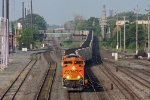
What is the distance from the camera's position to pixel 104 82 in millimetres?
36438

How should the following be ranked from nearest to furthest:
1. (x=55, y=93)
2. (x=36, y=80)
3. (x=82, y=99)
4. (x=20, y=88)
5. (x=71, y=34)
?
1. (x=82, y=99)
2. (x=55, y=93)
3. (x=20, y=88)
4. (x=36, y=80)
5. (x=71, y=34)

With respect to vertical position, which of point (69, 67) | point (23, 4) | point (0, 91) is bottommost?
point (0, 91)

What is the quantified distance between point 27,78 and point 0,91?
9094mm

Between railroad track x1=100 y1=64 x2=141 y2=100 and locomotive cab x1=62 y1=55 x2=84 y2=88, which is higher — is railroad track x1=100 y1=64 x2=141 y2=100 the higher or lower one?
the lower one

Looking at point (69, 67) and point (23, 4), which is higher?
point (23, 4)

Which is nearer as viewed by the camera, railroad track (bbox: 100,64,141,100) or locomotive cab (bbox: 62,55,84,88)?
railroad track (bbox: 100,64,141,100)

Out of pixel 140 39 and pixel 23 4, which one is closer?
pixel 140 39

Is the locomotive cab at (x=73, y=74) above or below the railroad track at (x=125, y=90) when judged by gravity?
above

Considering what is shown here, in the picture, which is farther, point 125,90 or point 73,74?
point 125,90

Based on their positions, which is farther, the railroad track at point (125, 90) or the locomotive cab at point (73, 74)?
the locomotive cab at point (73, 74)

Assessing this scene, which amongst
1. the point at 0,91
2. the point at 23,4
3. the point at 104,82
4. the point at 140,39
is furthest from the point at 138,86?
the point at 23,4

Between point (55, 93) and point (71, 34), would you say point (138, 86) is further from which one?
point (71, 34)

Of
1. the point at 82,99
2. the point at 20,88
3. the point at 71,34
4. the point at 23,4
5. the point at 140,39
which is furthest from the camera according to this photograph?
the point at 71,34

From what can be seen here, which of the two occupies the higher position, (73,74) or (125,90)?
(73,74)
